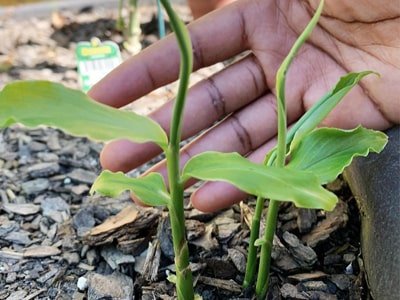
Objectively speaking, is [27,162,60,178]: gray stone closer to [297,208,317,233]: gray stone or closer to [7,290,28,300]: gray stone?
[7,290,28,300]: gray stone

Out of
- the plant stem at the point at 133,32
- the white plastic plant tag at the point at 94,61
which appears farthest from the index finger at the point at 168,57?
the plant stem at the point at 133,32

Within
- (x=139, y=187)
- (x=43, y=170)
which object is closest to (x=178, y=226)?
(x=139, y=187)

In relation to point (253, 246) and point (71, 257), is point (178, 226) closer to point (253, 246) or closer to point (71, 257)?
point (253, 246)

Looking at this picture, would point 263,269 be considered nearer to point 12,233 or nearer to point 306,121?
point 306,121

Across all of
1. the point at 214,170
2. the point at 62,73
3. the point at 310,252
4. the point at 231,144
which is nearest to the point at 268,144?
the point at 231,144

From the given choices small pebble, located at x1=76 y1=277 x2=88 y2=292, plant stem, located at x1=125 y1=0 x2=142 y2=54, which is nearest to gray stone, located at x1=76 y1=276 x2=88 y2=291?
small pebble, located at x1=76 y1=277 x2=88 y2=292
